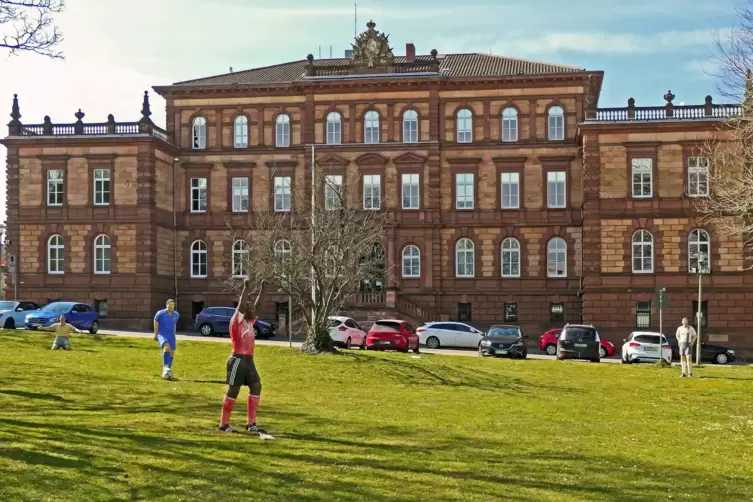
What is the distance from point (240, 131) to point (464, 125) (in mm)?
13563

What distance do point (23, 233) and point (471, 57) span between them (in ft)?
96.5

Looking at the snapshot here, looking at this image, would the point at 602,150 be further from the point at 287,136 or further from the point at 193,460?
the point at 193,460

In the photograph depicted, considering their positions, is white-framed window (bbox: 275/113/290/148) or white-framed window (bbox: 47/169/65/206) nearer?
white-framed window (bbox: 47/169/65/206)

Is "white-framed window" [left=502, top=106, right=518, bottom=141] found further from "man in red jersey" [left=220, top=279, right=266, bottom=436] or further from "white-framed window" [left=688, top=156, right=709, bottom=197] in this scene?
"man in red jersey" [left=220, top=279, right=266, bottom=436]

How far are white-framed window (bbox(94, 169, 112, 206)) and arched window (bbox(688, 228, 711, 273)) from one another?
3259cm

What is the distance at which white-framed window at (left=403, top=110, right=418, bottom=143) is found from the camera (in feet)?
204

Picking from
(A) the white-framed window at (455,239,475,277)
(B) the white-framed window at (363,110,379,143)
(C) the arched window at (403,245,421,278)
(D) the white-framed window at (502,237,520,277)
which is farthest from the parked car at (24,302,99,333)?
(D) the white-framed window at (502,237,520,277)

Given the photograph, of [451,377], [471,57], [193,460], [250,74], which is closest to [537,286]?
[471,57]

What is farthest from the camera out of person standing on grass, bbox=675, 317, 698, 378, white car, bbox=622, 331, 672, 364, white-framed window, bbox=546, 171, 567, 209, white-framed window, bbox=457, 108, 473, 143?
white-framed window, bbox=457, 108, 473, 143

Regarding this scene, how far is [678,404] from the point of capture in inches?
997

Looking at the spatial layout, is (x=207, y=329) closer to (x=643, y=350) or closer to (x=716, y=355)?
(x=643, y=350)

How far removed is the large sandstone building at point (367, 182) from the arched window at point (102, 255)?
3.6 inches

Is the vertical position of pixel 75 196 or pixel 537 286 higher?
pixel 75 196

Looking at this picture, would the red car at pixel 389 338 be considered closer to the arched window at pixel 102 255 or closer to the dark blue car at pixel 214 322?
the dark blue car at pixel 214 322
